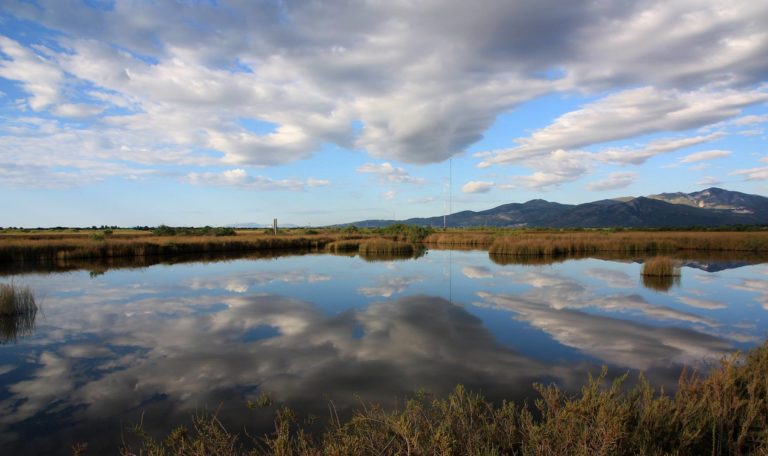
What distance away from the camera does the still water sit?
6969mm

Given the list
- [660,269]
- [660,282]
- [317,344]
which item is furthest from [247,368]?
[660,269]

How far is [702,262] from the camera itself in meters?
32.7

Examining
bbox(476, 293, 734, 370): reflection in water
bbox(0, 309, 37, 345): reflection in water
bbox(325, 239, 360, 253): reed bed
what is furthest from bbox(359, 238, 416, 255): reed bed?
bbox(0, 309, 37, 345): reflection in water

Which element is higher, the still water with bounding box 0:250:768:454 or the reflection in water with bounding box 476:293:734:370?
the still water with bounding box 0:250:768:454

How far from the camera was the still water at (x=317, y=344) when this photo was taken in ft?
22.9

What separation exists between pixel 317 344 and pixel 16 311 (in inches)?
420

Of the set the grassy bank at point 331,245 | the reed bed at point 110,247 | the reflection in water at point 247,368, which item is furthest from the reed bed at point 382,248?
the reflection in water at point 247,368

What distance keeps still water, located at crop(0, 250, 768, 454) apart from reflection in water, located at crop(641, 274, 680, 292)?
0.53 meters

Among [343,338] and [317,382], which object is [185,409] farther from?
[343,338]

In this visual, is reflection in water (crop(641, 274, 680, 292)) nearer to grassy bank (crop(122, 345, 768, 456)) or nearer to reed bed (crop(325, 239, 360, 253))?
grassy bank (crop(122, 345, 768, 456))

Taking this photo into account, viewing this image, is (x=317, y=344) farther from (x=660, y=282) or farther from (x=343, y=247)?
(x=343, y=247)

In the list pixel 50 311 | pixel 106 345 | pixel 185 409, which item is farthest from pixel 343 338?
pixel 50 311

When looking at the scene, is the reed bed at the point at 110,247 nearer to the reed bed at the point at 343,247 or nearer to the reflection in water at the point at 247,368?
the reed bed at the point at 343,247

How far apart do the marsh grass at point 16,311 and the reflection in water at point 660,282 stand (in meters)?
23.9
